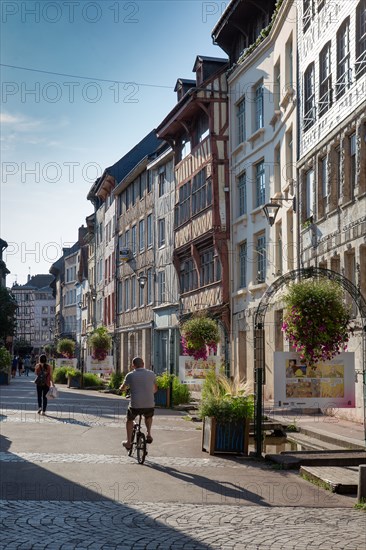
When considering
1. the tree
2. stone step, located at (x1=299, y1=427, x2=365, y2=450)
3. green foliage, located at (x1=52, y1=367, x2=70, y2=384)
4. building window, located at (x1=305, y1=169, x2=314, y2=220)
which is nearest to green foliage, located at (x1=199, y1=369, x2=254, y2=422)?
stone step, located at (x1=299, y1=427, x2=365, y2=450)

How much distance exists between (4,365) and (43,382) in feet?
73.8

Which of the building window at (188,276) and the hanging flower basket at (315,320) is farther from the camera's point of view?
the building window at (188,276)

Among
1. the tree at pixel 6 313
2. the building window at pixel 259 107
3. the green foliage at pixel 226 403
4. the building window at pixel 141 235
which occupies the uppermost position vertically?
the building window at pixel 259 107

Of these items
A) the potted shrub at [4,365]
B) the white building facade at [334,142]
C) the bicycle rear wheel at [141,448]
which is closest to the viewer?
the bicycle rear wheel at [141,448]

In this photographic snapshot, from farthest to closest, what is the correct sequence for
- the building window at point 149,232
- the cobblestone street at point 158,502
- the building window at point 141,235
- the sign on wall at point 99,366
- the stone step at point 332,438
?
the building window at point 141,235, the building window at point 149,232, the sign on wall at point 99,366, the stone step at point 332,438, the cobblestone street at point 158,502

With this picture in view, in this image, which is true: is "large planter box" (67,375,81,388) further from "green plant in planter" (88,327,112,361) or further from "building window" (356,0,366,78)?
"building window" (356,0,366,78)

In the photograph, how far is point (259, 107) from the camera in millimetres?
31672

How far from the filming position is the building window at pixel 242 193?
32844mm

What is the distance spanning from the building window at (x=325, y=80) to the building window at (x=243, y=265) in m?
9.66

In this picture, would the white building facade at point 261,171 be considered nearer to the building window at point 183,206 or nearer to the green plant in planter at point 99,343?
the building window at point 183,206

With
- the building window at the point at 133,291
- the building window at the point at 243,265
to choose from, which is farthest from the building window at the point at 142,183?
the building window at the point at 243,265

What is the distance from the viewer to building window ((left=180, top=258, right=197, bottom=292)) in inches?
1538

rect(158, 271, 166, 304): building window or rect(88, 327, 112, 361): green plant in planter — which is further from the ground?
rect(158, 271, 166, 304): building window

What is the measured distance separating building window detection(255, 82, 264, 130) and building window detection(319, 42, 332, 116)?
6.98 metres
